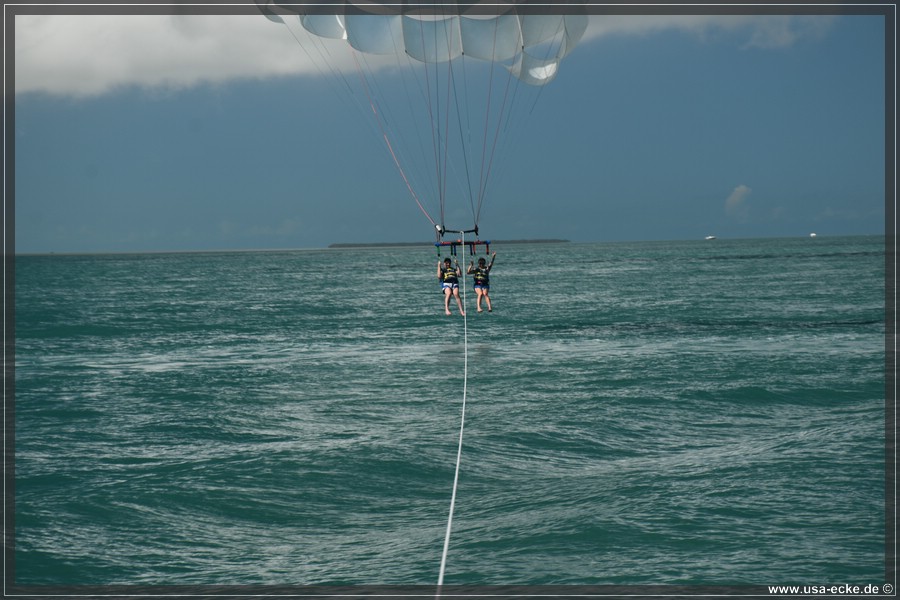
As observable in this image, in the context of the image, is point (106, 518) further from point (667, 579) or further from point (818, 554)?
point (818, 554)

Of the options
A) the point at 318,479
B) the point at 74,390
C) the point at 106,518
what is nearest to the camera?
the point at 106,518

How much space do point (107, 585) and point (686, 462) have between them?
705cm

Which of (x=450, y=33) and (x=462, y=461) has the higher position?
(x=450, y=33)

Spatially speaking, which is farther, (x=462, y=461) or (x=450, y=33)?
(x=450, y=33)

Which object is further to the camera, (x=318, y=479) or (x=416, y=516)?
(x=318, y=479)

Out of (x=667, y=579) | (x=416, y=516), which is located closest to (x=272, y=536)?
(x=416, y=516)

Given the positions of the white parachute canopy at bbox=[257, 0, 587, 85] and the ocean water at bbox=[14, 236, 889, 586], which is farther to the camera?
the white parachute canopy at bbox=[257, 0, 587, 85]

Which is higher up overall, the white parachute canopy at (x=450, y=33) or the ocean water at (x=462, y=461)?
the white parachute canopy at (x=450, y=33)

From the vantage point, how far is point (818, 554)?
22.8 ft

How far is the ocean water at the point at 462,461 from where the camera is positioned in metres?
7.17

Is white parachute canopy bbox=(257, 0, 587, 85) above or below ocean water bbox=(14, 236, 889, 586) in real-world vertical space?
above

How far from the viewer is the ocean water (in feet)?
23.5

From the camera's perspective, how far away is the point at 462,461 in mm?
10508

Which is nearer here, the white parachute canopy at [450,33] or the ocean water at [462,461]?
the ocean water at [462,461]
